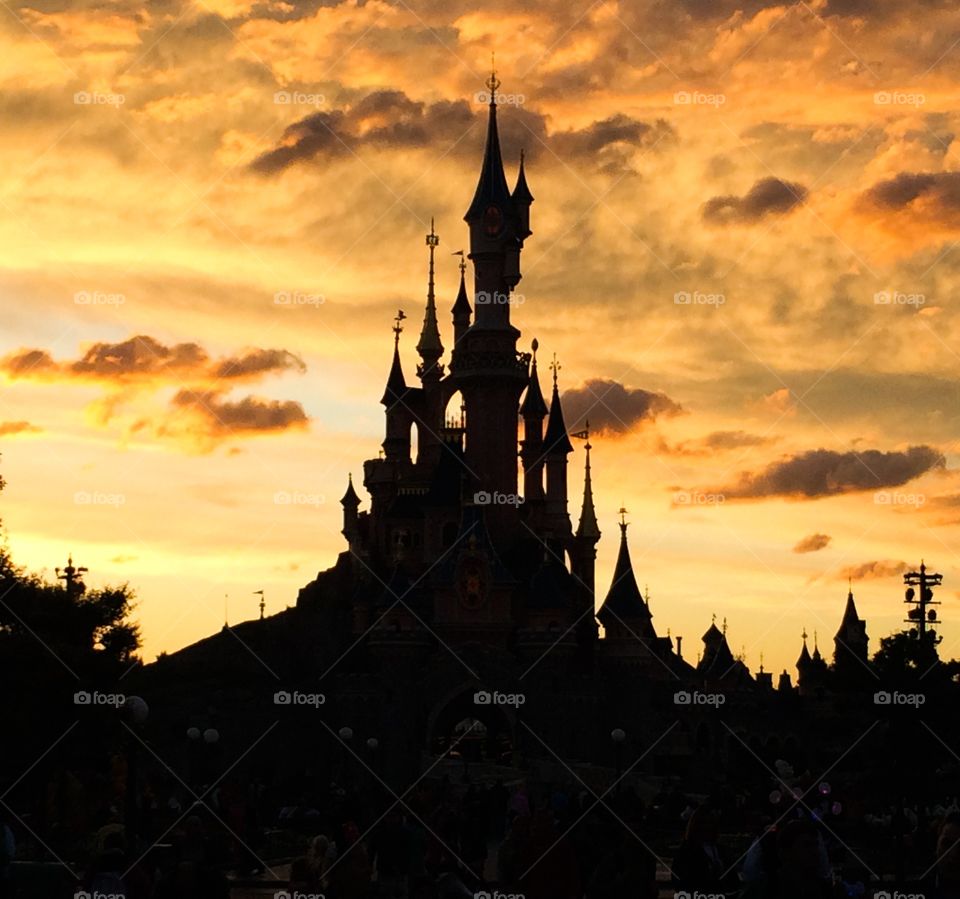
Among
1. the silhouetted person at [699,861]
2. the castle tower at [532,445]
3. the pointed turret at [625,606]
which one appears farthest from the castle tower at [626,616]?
the silhouetted person at [699,861]

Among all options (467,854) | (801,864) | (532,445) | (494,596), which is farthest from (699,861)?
(532,445)

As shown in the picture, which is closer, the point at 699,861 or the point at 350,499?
the point at 699,861

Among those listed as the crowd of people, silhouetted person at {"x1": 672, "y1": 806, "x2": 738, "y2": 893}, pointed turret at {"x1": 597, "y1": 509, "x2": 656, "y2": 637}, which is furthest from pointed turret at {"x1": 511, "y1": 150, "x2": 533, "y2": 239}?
silhouetted person at {"x1": 672, "y1": 806, "x2": 738, "y2": 893}

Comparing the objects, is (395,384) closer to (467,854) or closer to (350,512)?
(350,512)

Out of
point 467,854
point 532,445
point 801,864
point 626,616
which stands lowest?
point 801,864

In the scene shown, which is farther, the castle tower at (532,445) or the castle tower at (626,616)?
the castle tower at (532,445)

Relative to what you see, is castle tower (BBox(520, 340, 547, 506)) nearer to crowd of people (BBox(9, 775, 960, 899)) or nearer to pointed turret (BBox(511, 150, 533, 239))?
pointed turret (BBox(511, 150, 533, 239))

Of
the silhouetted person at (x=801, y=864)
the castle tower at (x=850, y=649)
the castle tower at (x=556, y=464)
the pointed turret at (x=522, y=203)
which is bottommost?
the silhouetted person at (x=801, y=864)

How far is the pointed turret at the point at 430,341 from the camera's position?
10519cm

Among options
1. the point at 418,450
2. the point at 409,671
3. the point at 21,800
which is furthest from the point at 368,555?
the point at 21,800

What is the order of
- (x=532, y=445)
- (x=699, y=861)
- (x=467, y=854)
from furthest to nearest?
1. (x=532, y=445)
2. (x=467, y=854)
3. (x=699, y=861)

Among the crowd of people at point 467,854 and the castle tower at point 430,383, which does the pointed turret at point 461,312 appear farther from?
the crowd of people at point 467,854

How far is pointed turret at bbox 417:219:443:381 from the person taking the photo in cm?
10519

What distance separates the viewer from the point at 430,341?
10681 cm
